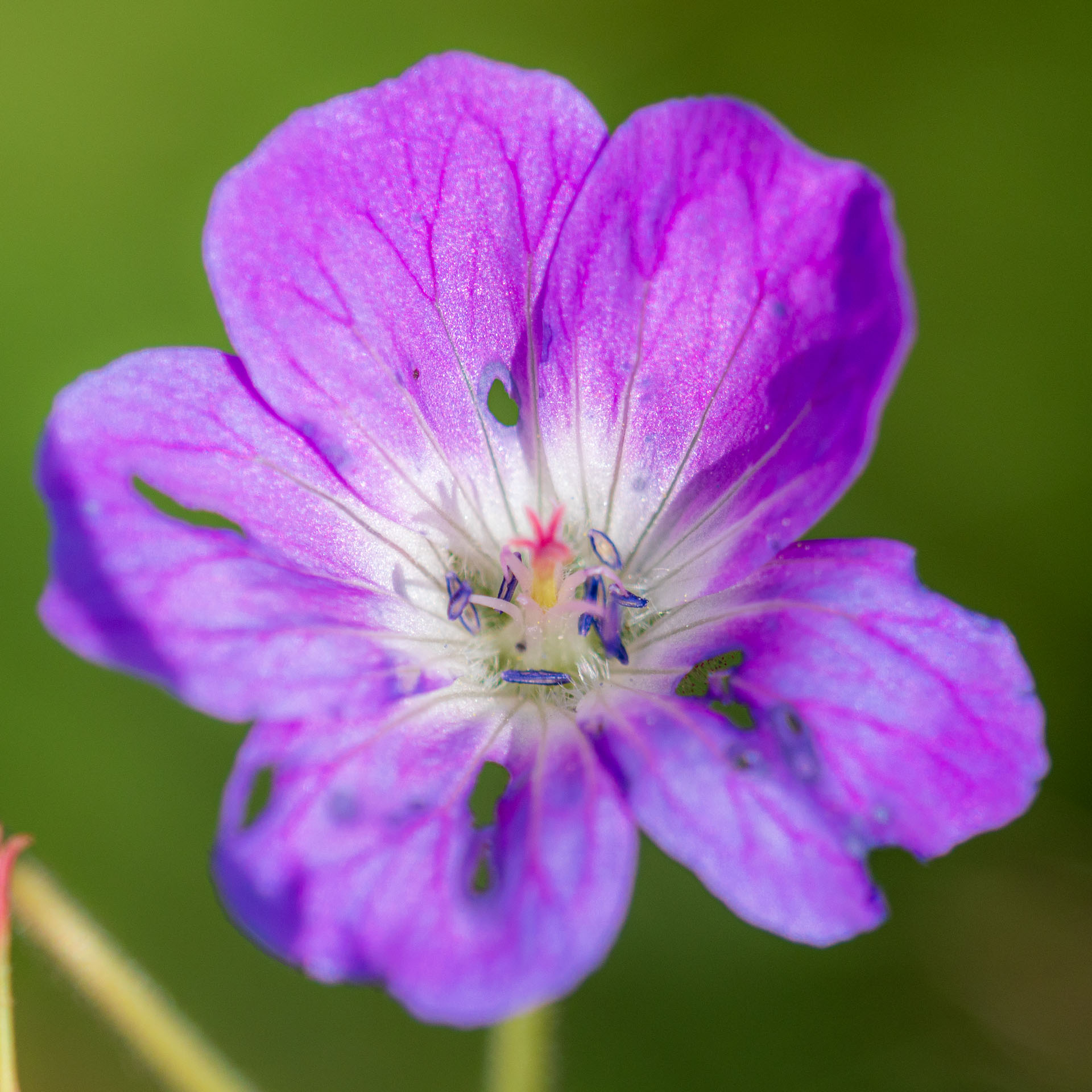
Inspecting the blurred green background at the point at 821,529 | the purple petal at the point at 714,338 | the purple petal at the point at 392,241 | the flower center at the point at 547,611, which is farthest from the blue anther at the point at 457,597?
the blurred green background at the point at 821,529

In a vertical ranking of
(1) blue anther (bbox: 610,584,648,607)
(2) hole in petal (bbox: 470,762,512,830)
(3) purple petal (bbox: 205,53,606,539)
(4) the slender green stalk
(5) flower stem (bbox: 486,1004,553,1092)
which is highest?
(3) purple petal (bbox: 205,53,606,539)

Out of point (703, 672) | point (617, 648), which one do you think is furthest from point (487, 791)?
point (703, 672)

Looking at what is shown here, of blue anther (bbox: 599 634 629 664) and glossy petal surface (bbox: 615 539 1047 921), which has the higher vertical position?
glossy petal surface (bbox: 615 539 1047 921)

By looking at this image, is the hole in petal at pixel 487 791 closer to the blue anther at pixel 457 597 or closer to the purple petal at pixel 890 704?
the blue anther at pixel 457 597

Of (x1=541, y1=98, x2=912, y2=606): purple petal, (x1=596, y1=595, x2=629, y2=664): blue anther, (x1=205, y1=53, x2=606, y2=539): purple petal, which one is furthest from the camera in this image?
(x1=596, y1=595, x2=629, y2=664): blue anther

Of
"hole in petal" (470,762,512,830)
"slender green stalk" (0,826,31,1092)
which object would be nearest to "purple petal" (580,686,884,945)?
"slender green stalk" (0,826,31,1092)

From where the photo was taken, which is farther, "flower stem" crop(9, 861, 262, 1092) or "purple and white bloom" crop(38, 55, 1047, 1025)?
"flower stem" crop(9, 861, 262, 1092)

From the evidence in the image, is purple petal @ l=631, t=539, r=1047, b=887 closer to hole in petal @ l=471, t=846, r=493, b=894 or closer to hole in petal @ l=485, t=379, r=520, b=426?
hole in petal @ l=471, t=846, r=493, b=894

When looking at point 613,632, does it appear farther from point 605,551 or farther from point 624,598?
point 605,551
